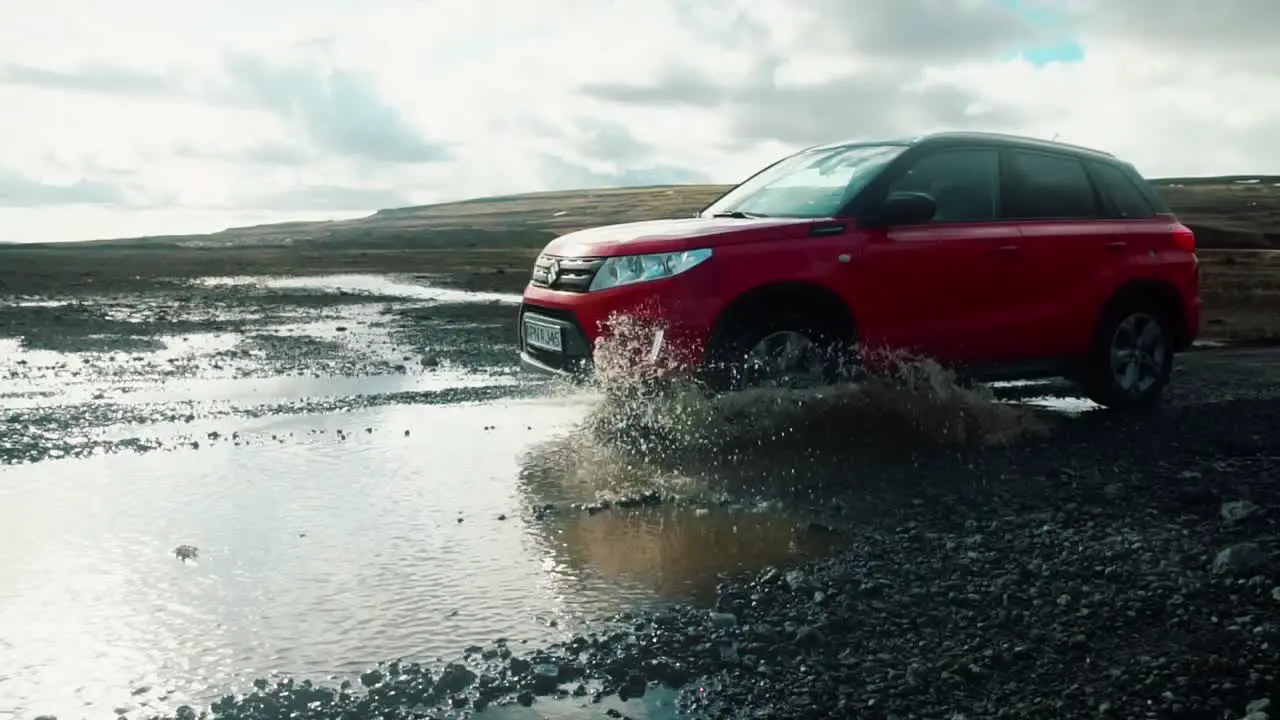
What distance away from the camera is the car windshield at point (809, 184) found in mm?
7414

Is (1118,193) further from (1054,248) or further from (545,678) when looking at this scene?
(545,678)

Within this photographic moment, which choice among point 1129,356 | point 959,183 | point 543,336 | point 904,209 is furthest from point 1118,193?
point 543,336

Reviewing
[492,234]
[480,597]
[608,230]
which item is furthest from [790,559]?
[492,234]

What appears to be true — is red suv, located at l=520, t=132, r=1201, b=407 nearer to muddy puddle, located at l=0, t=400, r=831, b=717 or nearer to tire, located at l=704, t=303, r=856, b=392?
tire, located at l=704, t=303, r=856, b=392

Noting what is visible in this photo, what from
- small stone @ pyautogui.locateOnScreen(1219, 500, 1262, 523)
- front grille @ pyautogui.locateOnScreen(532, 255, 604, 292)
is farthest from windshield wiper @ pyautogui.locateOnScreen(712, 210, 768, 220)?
small stone @ pyautogui.locateOnScreen(1219, 500, 1262, 523)

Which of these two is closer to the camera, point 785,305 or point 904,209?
point 785,305

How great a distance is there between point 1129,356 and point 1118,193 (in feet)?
3.78

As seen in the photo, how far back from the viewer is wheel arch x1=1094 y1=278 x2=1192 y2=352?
858cm

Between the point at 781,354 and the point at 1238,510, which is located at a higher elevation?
the point at 781,354

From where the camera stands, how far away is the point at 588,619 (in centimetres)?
400

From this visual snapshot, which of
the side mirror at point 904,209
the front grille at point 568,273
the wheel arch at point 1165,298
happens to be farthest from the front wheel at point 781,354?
the wheel arch at point 1165,298

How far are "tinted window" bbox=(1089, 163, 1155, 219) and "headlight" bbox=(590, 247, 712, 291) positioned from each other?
3.49m

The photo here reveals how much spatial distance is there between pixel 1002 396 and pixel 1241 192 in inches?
4896

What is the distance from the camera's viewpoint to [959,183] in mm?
7785
